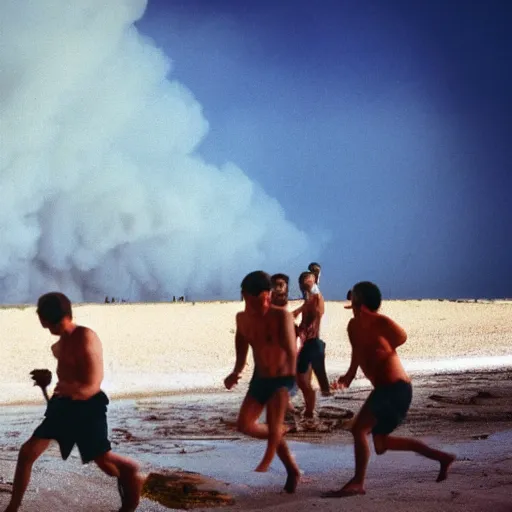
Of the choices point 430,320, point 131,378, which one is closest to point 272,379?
Result: point 131,378

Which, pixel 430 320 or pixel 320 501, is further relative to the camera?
pixel 430 320

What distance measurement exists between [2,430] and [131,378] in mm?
7486

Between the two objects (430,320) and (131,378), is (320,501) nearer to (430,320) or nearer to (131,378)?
(131,378)

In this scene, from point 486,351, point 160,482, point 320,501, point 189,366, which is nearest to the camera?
point 320,501

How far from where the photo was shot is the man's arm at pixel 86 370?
16.2ft

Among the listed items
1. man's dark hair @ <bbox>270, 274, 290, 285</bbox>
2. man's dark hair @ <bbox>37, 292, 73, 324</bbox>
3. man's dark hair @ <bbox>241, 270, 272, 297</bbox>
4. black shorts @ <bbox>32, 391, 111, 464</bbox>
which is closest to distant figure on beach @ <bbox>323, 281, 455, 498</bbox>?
man's dark hair @ <bbox>241, 270, 272, 297</bbox>

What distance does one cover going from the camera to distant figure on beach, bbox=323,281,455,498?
556cm

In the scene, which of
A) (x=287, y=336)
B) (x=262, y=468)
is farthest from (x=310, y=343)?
(x=287, y=336)

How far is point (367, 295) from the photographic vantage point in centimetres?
570

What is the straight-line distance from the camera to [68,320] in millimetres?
5043

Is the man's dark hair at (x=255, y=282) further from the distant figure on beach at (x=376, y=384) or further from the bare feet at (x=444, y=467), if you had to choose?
the bare feet at (x=444, y=467)

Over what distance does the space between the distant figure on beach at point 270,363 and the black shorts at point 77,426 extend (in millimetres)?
1227

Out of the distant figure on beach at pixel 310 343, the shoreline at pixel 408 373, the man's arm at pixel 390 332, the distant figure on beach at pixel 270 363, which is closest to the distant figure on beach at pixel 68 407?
the distant figure on beach at pixel 270 363

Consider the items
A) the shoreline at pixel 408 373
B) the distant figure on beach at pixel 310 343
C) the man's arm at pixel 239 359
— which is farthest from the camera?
the shoreline at pixel 408 373
